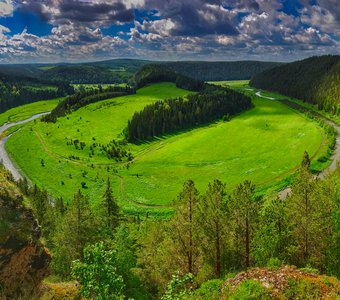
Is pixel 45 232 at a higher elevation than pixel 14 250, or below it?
below

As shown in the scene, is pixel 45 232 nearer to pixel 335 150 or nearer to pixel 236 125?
pixel 335 150

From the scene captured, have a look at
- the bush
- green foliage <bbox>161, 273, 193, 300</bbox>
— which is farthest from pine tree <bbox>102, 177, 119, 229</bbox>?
green foliage <bbox>161, 273, 193, 300</bbox>

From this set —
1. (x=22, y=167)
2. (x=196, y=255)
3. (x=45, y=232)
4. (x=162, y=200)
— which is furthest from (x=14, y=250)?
(x=22, y=167)

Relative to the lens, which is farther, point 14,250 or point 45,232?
point 45,232

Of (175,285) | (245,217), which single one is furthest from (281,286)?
(245,217)

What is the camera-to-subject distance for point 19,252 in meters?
23.5

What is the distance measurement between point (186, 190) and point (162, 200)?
67533mm

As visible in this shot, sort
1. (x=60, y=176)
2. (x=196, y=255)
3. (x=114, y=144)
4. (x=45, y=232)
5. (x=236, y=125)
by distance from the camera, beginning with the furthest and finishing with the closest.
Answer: (x=236, y=125) → (x=114, y=144) → (x=60, y=176) → (x=45, y=232) → (x=196, y=255)

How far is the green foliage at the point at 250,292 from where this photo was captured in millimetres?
22500

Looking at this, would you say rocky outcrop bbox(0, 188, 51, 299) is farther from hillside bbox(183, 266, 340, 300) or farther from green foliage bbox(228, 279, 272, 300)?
green foliage bbox(228, 279, 272, 300)

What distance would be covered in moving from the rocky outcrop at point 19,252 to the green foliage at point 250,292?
44.1 feet

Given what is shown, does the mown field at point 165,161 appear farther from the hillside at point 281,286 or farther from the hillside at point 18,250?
the hillside at point 18,250

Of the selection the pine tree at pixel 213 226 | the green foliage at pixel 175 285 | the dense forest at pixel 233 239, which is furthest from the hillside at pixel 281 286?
the pine tree at pixel 213 226

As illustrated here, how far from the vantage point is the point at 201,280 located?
3934 centimetres
